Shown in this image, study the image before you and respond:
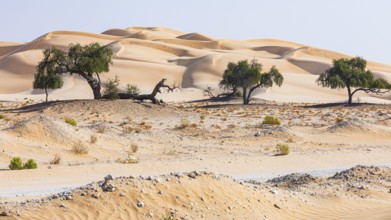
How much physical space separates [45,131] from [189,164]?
8489 mm

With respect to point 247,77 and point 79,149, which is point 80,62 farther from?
point 79,149

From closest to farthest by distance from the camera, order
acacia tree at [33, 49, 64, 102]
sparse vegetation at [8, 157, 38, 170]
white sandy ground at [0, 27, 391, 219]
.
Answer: white sandy ground at [0, 27, 391, 219] → sparse vegetation at [8, 157, 38, 170] → acacia tree at [33, 49, 64, 102]

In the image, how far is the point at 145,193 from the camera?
13.7 m

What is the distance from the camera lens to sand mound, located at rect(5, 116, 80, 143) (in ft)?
95.9

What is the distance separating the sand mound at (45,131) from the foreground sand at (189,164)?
44 mm

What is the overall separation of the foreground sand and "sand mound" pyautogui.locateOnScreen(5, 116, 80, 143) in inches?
1.7

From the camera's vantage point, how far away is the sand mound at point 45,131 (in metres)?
29.2

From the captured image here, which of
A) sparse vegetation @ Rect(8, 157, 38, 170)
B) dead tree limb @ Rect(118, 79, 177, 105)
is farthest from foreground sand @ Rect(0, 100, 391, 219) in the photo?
dead tree limb @ Rect(118, 79, 177, 105)

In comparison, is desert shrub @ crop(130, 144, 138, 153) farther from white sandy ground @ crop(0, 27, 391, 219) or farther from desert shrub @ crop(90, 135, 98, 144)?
desert shrub @ crop(90, 135, 98, 144)

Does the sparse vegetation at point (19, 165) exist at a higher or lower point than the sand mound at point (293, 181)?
lower

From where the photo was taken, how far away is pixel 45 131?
97.8 ft

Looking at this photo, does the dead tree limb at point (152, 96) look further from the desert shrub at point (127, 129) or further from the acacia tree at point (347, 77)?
the acacia tree at point (347, 77)

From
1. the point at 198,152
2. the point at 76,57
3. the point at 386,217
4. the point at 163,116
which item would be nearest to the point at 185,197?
the point at 386,217

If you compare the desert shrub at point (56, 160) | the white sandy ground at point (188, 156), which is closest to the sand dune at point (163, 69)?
the white sandy ground at point (188, 156)
